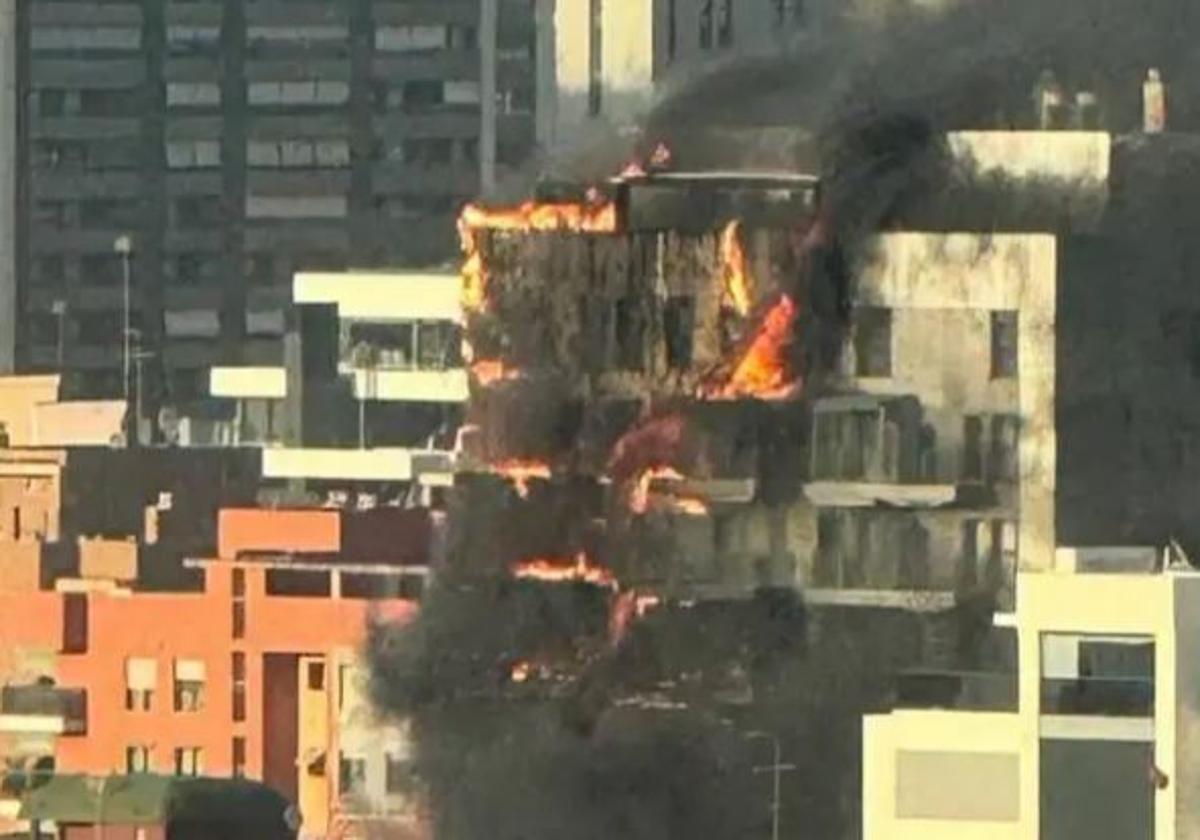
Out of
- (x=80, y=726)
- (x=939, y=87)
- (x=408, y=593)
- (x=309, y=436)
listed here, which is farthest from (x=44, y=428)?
(x=939, y=87)

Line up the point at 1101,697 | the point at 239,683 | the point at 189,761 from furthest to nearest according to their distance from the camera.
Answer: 1. the point at 189,761
2. the point at 239,683
3. the point at 1101,697

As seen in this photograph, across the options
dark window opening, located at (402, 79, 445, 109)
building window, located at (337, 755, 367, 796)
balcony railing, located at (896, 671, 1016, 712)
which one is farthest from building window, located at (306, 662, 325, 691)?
dark window opening, located at (402, 79, 445, 109)

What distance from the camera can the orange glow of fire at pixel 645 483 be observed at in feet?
141

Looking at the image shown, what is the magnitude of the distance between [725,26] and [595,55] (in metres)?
1.04

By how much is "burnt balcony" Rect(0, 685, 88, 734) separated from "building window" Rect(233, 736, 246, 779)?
1270mm

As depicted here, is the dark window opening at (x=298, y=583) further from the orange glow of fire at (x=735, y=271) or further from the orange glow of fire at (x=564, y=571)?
the orange glow of fire at (x=735, y=271)

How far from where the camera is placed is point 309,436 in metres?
58.9

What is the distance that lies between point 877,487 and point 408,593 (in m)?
7.86

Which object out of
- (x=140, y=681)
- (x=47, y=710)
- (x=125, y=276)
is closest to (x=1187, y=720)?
(x=140, y=681)

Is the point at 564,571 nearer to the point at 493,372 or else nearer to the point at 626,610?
the point at 626,610

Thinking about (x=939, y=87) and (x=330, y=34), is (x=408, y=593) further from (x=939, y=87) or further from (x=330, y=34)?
(x=330, y=34)

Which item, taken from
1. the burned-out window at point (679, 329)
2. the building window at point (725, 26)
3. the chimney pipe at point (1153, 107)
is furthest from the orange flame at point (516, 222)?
the building window at point (725, 26)

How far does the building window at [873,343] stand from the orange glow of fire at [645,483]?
84 cm

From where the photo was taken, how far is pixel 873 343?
4259cm
